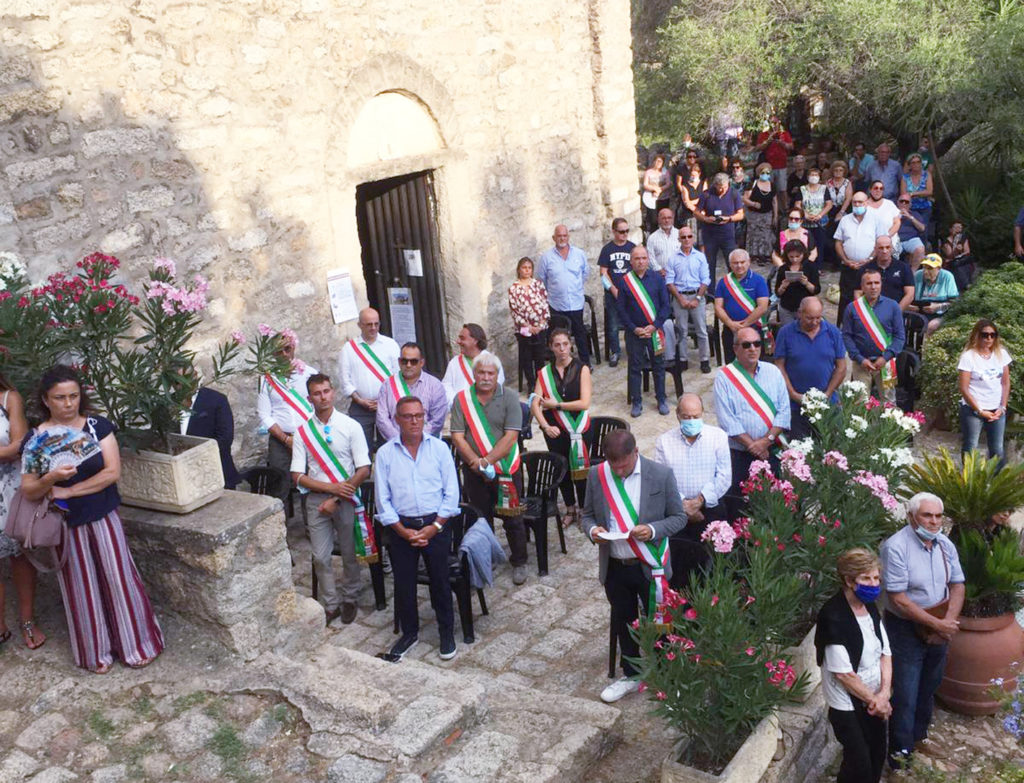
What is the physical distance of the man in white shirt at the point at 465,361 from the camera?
8.23m

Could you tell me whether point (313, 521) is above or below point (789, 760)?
above

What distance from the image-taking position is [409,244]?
10.5 m

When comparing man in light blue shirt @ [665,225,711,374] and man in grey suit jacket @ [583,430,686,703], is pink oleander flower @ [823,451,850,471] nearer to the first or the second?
man in grey suit jacket @ [583,430,686,703]

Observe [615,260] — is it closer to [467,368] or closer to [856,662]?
[467,368]

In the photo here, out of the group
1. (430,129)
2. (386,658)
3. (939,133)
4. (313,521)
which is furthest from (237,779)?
(939,133)

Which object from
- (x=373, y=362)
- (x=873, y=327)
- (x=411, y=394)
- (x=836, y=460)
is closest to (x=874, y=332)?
(x=873, y=327)

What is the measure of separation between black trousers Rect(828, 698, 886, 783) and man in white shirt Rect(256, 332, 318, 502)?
420 cm

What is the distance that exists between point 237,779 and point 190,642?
1051mm

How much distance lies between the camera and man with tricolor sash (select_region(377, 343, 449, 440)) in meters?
7.84

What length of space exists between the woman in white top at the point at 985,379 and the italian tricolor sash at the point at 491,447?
347 cm

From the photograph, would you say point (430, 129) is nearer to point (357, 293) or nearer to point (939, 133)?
point (357, 293)

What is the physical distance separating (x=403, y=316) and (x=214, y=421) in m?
3.54

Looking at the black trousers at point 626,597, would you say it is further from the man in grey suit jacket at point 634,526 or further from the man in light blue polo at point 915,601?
the man in light blue polo at point 915,601

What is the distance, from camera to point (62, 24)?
698 centimetres
